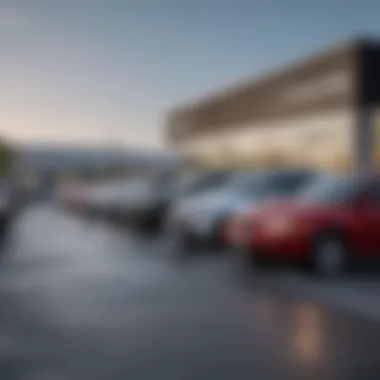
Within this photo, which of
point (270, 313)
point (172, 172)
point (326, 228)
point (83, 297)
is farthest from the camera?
point (172, 172)

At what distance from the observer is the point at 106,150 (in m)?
26.9

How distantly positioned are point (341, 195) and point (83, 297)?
440cm

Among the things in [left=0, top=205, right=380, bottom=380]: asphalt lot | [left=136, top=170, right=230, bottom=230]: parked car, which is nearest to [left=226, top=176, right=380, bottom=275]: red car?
[left=0, top=205, right=380, bottom=380]: asphalt lot

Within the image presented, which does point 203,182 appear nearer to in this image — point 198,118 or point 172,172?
point 172,172

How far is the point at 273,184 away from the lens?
53.5ft

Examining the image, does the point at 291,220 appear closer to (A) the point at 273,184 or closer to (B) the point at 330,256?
(B) the point at 330,256

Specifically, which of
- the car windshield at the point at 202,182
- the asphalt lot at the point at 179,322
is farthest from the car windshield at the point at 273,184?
the asphalt lot at the point at 179,322

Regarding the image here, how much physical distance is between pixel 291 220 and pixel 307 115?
1495cm

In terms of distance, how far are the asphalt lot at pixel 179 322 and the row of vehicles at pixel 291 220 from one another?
43cm

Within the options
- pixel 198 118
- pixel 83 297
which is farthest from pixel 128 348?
pixel 198 118

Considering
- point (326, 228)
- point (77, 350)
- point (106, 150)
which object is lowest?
point (77, 350)

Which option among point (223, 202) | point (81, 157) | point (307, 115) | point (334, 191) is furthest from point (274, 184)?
point (307, 115)

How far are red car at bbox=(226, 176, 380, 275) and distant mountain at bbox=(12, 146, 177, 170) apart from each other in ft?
21.0

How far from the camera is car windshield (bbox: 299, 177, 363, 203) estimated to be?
39.4 ft
